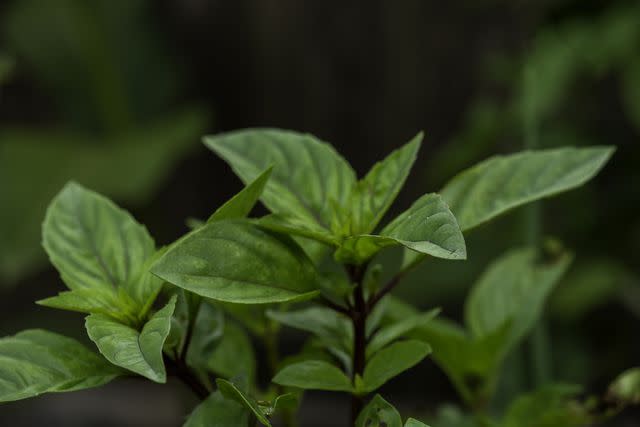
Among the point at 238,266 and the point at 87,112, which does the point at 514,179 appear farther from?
the point at 87,112

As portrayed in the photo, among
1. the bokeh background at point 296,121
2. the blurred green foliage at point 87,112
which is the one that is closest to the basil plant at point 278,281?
the bokeh background at point 296,121

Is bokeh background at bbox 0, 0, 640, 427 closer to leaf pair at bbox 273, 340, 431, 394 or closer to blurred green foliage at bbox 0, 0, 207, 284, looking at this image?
blurred green foliage at bbox 0, 0, 207, 284

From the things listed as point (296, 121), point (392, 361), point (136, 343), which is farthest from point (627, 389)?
point (296, 121)

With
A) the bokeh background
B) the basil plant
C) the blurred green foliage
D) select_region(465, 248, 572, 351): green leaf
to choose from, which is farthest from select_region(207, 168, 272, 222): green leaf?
the blurred green foliage

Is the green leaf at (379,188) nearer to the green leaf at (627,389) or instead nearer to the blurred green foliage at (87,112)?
the green leaf at (627,389)

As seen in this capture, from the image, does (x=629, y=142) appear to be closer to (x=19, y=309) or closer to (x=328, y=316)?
(x=328, y=316)

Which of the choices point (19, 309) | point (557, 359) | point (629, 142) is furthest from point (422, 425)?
point (19, 309)
